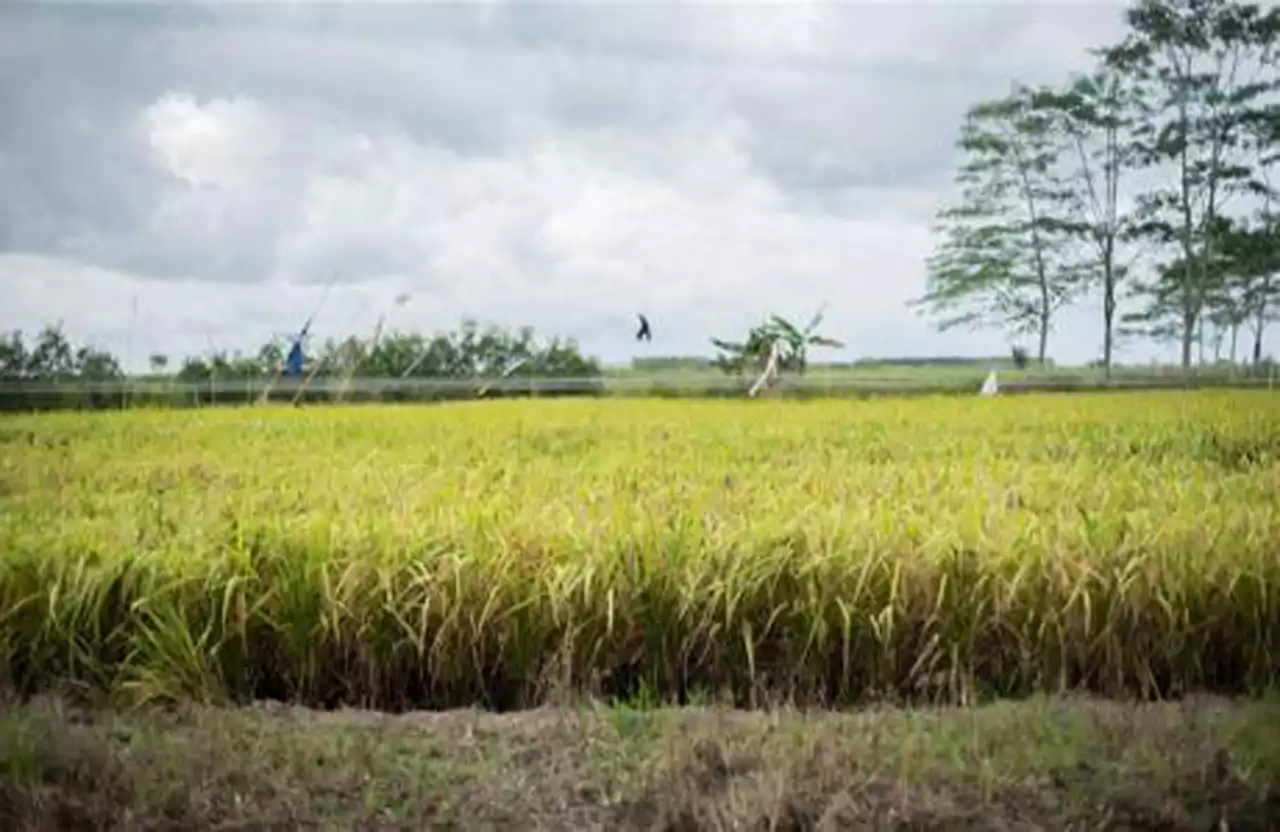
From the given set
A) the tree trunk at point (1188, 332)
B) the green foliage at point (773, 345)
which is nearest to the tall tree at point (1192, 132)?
the tree trunk at point (1188, 332)

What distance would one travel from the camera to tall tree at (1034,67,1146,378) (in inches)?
99.3

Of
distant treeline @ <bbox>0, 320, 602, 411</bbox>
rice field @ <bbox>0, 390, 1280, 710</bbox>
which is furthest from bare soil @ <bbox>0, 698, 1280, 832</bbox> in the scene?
distant treeline @ <bbox>0, 320, 602, 411</bbox>

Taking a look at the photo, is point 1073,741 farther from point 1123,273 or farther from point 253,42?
point 253,42

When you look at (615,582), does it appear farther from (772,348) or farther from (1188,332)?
(1188,332)

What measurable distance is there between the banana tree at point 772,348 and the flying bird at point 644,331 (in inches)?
4.9

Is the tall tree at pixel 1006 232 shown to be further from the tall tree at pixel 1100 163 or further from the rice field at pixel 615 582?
the rice field at pixel 615 582

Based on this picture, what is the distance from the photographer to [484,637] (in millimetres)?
2119

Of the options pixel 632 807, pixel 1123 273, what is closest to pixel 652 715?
pixel 632 807

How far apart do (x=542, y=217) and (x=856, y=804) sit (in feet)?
3.97

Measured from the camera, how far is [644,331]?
2576 mm

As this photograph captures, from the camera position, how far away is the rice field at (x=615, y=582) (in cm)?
210

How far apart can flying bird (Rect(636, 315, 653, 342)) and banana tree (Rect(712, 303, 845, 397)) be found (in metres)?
0.12

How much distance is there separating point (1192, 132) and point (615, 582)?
4.28ft

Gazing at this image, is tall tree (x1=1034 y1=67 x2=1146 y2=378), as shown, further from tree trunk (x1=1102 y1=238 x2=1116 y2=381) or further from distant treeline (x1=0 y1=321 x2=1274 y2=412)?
distant treeline (x1=0 y1=321 x2=1274 y2=412)
